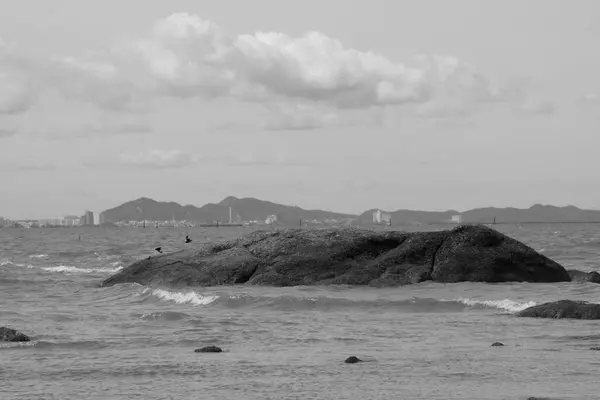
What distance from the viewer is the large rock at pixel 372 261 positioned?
102ft

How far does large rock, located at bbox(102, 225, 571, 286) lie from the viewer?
31.0 metres

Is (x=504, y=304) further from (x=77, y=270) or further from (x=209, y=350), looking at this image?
(x=77, y=270)

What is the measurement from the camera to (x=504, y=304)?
84.8 ft

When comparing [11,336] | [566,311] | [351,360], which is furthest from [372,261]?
[351,360]

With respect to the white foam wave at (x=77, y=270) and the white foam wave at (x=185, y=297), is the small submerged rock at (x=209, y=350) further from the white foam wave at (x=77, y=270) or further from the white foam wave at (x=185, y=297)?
the white foam wave at (x=77, y=270)

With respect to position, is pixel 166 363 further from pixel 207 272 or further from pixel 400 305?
pixel 207 272

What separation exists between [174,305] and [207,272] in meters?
4.36

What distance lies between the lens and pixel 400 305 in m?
26.4

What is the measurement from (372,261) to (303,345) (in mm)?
13442

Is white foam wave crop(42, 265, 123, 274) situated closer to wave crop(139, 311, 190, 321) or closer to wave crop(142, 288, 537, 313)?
wave crop(142, 288, 537, 313)

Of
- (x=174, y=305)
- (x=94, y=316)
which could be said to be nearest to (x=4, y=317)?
(x=94, y=316)

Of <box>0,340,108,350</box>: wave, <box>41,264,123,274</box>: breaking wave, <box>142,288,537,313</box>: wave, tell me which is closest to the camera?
<box>0,340,108,350</box>: wave

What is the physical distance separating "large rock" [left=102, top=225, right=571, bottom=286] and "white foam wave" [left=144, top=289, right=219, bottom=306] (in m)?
2.48

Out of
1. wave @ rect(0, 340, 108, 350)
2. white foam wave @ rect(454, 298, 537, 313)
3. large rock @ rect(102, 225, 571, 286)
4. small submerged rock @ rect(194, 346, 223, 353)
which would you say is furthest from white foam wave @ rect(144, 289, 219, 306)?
small submerged rock @ rect(194, 346, 223, 353)
